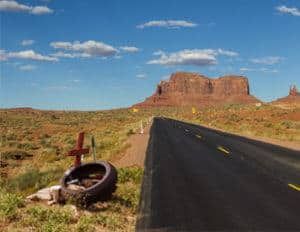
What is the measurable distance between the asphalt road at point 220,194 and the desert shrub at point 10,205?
2.45 m

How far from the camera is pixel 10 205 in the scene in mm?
10539

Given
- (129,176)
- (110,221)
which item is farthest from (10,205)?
(129,176)

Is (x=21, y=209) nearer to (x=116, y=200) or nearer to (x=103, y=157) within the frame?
(x=116, y=200)

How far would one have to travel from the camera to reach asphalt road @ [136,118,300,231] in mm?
9684

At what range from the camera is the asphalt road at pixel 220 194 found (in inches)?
381

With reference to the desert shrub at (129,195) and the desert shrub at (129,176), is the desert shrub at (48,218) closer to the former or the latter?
the desert shrub at (129,195)

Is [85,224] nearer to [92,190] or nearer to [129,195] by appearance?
[92,190]

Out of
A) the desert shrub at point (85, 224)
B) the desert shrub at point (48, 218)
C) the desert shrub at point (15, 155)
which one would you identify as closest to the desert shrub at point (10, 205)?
the desert shrub at point (48, 218)

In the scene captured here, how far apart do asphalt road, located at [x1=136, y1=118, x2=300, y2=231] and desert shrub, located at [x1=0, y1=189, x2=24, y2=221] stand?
8.02ft

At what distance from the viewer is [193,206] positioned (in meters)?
11.3

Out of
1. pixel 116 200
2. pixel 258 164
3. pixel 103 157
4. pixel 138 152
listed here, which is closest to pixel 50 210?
pixel 116 200

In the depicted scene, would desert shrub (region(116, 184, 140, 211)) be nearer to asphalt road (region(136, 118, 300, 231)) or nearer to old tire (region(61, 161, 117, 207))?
asphalt road (region(136, 118, 300, 231))

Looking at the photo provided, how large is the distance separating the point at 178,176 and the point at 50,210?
6.62 metres

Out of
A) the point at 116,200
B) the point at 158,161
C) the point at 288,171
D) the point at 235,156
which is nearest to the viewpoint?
the point at 116,200
